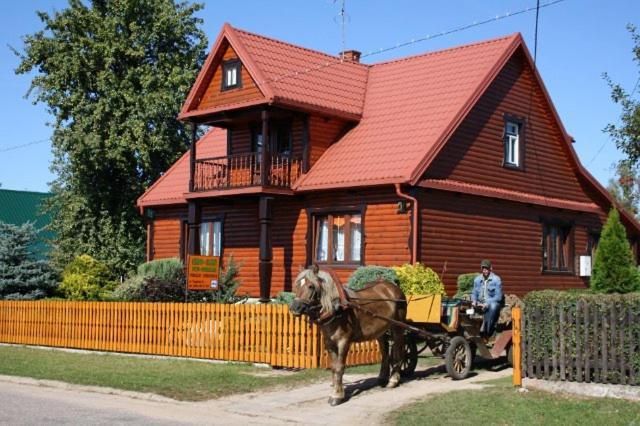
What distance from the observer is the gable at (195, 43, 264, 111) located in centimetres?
2620

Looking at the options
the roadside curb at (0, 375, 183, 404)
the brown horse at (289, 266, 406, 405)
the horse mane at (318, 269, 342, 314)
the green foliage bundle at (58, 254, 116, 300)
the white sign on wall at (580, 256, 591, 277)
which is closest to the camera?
the brown horse at (289, 266, 406, 405)

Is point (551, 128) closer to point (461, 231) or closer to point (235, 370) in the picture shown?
point (461, 231)

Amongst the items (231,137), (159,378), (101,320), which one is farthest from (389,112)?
(159,378)

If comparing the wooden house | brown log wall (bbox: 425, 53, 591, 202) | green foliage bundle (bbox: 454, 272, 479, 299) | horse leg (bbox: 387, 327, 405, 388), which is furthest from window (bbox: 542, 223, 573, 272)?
horse leg (bbox: 387, 327, 405, 388)

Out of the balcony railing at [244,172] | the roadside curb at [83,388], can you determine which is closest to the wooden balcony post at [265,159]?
the balcony railing at [244,172]

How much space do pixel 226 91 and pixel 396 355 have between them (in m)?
14.8

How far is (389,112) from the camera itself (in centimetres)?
2667

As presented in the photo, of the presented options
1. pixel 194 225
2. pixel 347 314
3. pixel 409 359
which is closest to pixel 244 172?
pixel 194 225

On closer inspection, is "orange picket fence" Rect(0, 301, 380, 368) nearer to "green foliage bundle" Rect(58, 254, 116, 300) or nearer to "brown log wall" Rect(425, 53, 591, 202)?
"green foliage bundle" Rect(58, 254, 116, 300)

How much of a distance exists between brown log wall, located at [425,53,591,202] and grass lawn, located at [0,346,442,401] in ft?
28.5

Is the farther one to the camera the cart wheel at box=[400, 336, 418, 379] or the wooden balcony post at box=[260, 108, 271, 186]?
the wooden balcony post at box=[260, 108, 271, 186]

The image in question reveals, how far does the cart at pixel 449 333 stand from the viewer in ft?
47.5

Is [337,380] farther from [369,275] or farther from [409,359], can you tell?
[369,275]

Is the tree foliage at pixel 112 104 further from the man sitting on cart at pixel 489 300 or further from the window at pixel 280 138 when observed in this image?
the man sitting on cart at pixel 489 300
